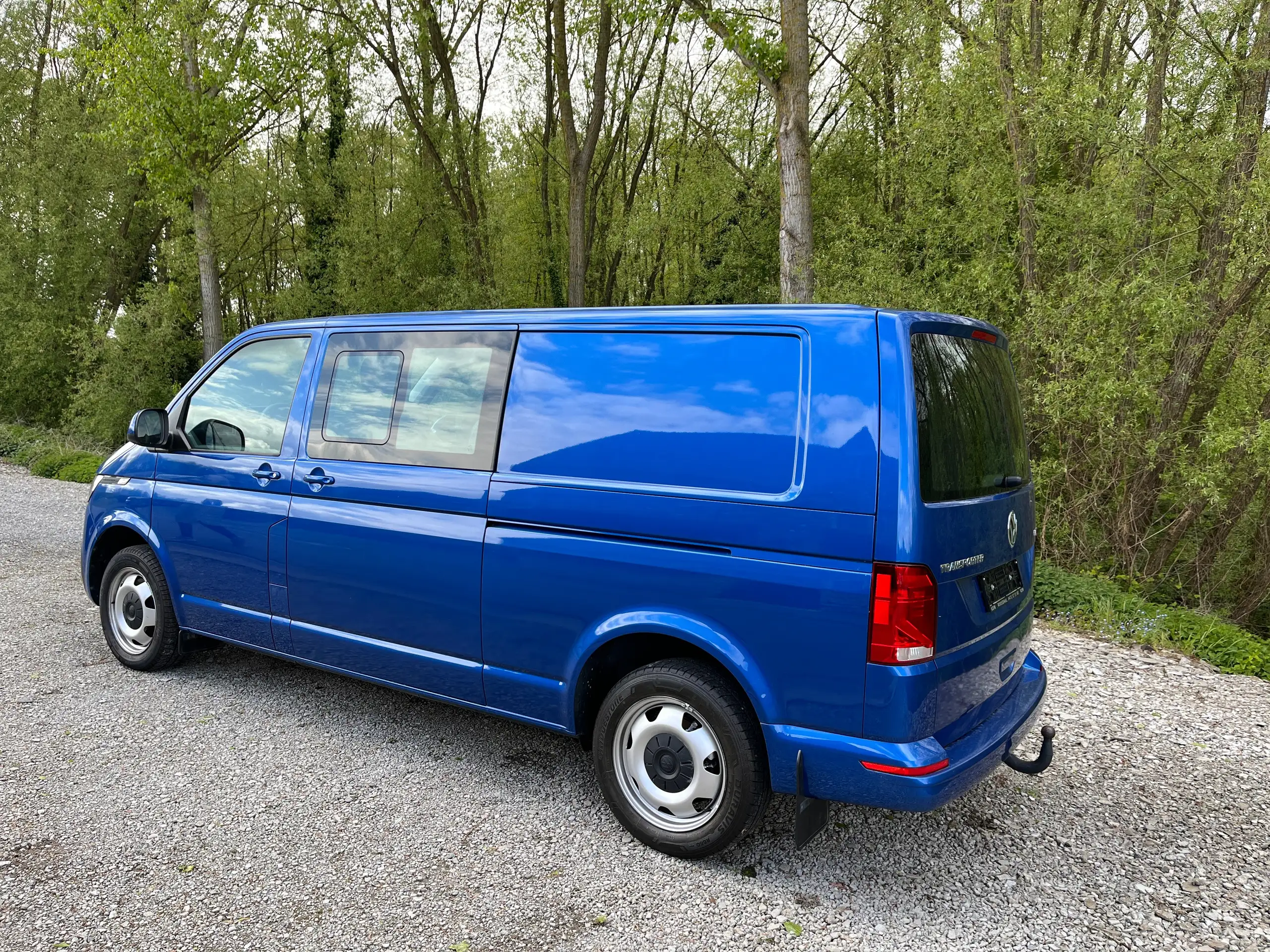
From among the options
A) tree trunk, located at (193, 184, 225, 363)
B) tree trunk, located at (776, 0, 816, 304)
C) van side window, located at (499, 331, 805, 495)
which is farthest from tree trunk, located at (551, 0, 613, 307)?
van side window, located at (499, 331, 805, 495)

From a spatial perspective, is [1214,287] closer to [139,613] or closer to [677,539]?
[677,539]

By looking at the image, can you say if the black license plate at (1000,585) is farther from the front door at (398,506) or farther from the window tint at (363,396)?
the window tint at (363,396)

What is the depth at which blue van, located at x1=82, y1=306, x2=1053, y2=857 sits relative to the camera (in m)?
2.77

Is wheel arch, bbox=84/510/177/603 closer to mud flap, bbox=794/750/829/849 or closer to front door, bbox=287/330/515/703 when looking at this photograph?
front door, bbox=287/330/515/703

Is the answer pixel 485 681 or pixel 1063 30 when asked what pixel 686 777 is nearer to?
pixel 485 681

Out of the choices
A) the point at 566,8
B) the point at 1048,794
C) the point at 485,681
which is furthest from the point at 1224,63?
the point at 566,8

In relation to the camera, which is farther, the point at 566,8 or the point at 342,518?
the point at 566,8

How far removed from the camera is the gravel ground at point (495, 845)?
2.85m

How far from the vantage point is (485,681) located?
11.9 ft

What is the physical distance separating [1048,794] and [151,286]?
62.5ft

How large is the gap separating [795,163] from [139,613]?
779 centimetres

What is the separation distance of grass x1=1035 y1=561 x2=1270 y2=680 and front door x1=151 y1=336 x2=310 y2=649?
232 inches

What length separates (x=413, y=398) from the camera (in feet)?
12.8

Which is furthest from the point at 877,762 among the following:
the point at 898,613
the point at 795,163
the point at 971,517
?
the point at 795,163
